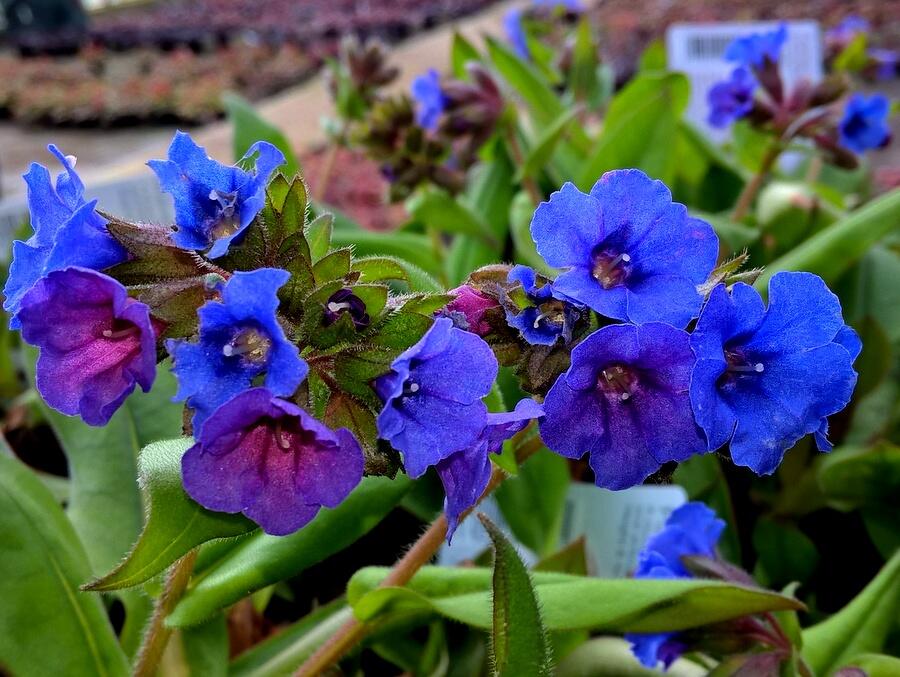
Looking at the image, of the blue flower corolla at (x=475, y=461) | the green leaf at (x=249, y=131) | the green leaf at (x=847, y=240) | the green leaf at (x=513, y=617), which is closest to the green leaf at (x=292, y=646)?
the green leaf at (x=513, y=617)

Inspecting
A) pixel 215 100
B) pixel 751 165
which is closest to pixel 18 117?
pixel 215 100

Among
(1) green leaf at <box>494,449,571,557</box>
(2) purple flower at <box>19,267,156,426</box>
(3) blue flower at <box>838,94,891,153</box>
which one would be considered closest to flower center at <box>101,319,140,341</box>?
(2) purple flower at <box>19,267,156,426</box>

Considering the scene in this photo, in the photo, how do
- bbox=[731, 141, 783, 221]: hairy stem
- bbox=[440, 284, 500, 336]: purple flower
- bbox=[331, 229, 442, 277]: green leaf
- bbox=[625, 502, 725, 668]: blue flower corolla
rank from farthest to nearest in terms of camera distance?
bbox=[731, 141, 783, 221]: hairy stem, bbox=[331, 229, 442, 277]: green leaf, bbox=[625, 502, 725, 668]: blue flower corolla, bbox=[440, 284, 500, 336]: purple flower

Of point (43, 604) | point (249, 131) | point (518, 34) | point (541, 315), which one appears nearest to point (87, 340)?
point (541, 315)

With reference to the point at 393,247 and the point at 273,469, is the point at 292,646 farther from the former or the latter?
the point at 393,247

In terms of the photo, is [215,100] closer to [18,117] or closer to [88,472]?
[18,117]

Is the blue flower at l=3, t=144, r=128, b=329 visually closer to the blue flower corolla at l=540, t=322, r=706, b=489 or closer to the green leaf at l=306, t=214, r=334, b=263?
the green leaf at l=306, t=214, r=334, b=263

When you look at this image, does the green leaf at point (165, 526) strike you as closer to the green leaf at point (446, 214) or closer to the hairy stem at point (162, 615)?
the hairy stem at point (162, 615)
